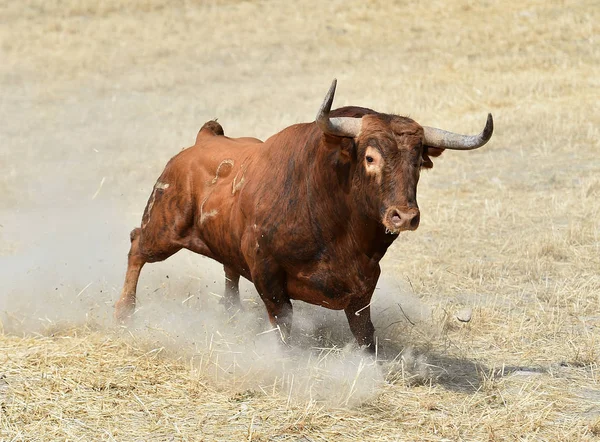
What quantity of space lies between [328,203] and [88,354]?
1.94 meters

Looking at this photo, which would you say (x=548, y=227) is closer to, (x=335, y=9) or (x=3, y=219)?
(x=3, y=219)

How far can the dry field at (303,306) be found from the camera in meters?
5.75

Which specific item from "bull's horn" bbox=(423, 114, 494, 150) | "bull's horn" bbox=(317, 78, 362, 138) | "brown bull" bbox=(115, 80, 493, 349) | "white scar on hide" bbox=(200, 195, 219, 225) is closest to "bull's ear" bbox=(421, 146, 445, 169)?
"brown bull" bbox=(115, 80, 493, 349)

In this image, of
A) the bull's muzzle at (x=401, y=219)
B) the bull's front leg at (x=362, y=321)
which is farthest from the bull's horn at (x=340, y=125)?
the bull's front leg at (x=362, y=321)

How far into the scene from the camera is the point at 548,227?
11.1 m

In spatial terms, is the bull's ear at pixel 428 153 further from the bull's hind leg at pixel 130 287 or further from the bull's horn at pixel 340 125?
the bull's hind leg at pixel 130 287

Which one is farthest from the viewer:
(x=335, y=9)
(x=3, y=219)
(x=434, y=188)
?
(x=335, y=9)

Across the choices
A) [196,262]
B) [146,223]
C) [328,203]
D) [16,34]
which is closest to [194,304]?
[146,223]

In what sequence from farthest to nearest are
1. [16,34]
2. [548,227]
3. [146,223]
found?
[16,34] → [548,227] → [146,223]

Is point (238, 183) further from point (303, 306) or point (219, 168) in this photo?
point (303, 306)

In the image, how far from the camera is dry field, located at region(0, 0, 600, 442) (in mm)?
5746

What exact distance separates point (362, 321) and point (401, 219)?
1.36 meters

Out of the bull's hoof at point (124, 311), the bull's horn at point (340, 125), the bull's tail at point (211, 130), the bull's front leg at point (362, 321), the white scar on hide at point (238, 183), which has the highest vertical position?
the bull's horn at point (340, 125)

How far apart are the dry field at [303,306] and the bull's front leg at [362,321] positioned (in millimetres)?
314
